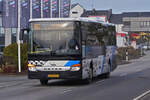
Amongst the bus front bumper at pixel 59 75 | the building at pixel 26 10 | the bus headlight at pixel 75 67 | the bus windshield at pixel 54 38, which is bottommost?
the bus front bumper at pixel 59 75

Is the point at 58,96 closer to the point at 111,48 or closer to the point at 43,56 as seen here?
the point at 43,56

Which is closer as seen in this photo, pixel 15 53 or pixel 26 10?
pixel 15 53

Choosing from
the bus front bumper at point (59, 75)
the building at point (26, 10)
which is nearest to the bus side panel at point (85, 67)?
the bus front bumper at point (59, 75)

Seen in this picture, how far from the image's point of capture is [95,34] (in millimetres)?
21234

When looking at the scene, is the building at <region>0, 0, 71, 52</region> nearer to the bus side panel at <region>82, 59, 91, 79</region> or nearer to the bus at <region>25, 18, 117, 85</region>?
the bus side panel at <region>82, 59, 91, 79</region>

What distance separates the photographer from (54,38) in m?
18.6

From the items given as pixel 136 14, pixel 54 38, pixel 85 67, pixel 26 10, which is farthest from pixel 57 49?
pixel 136 14

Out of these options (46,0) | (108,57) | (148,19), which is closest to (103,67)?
(108,57)

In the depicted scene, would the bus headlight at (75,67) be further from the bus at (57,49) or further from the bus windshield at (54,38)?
the bus windshield at (54,38)

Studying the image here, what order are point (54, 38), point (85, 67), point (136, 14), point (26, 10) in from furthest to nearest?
1. point (136, 14)
2. point (26, 10)
3. point (85, 67)
4. point (54, 38)

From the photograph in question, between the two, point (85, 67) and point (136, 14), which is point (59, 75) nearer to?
point (85, 67)

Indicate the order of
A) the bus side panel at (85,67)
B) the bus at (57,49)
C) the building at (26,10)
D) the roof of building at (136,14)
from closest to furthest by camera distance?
1. the bus at (57,49)
2. the bus side panel at (85,67)
3. the building at (26,10)
4. the roof of building at (136,14)

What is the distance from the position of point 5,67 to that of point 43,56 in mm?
12392

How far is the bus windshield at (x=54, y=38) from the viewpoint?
18.4 meters
